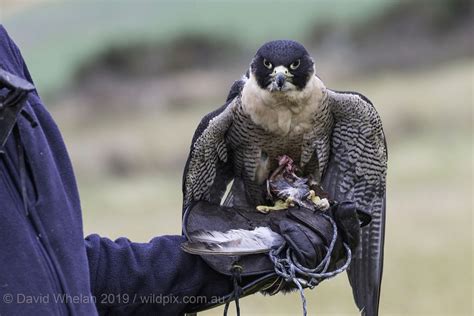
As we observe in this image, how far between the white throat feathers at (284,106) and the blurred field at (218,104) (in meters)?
3.69

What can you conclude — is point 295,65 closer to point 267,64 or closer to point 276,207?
point 267,64

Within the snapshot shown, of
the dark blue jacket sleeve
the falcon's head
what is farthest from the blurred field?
the dark blue jacket sleeve

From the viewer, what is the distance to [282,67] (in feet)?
14.4

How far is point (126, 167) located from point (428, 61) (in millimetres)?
9119

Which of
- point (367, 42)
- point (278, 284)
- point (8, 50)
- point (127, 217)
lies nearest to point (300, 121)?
point (278, 284)

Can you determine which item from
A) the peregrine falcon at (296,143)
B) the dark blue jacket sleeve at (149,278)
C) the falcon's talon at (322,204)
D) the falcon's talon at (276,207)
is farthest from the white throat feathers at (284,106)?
the dark blue jacket sleeve at (149,278)

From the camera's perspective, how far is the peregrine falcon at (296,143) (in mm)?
4438

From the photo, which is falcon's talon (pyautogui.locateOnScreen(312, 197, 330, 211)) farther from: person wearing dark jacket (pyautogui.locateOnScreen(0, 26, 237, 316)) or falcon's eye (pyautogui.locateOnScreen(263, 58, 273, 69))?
person wearing dark jacket (pyautogui.locateOnScreen(0, 26, 237, 316))

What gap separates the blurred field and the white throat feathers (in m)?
3.69

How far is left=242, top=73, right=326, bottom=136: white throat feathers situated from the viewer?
4441 millimetres

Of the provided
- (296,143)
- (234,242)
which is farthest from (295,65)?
(234,242)

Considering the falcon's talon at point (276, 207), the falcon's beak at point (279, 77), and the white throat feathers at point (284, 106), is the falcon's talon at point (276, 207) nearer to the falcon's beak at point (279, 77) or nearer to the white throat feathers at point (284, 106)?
the white throat feathers at point (284, 106)

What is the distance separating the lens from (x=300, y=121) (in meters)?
4.51

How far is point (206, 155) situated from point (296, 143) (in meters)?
0.42
